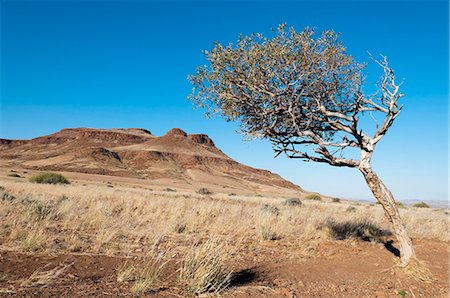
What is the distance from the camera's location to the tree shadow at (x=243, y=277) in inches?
243

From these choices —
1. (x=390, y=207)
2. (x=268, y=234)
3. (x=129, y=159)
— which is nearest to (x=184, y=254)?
(x=268, y=234)

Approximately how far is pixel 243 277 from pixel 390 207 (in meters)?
4.13

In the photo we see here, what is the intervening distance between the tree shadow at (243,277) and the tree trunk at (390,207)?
3692 millimetres

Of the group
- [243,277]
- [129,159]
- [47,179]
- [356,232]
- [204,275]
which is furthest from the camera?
[129,159]

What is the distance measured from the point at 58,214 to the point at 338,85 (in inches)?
408

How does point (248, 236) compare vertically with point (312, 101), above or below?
below

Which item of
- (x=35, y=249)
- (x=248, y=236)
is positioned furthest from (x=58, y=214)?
(x=248, y=236)

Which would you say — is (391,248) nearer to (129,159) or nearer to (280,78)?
(280,78)

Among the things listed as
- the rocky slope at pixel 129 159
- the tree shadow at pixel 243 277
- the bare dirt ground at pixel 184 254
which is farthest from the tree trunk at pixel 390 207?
the rocky slope at pixel 129 159

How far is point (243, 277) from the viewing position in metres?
6.68

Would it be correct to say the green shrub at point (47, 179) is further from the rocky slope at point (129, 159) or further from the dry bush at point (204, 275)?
the rocky slope at point (129, 159)

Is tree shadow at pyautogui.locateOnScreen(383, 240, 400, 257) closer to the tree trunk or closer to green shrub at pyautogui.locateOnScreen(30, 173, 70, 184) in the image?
the tree trunk

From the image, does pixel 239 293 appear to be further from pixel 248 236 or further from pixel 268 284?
pixel 248 236

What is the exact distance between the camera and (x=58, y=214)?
38.9 ft
